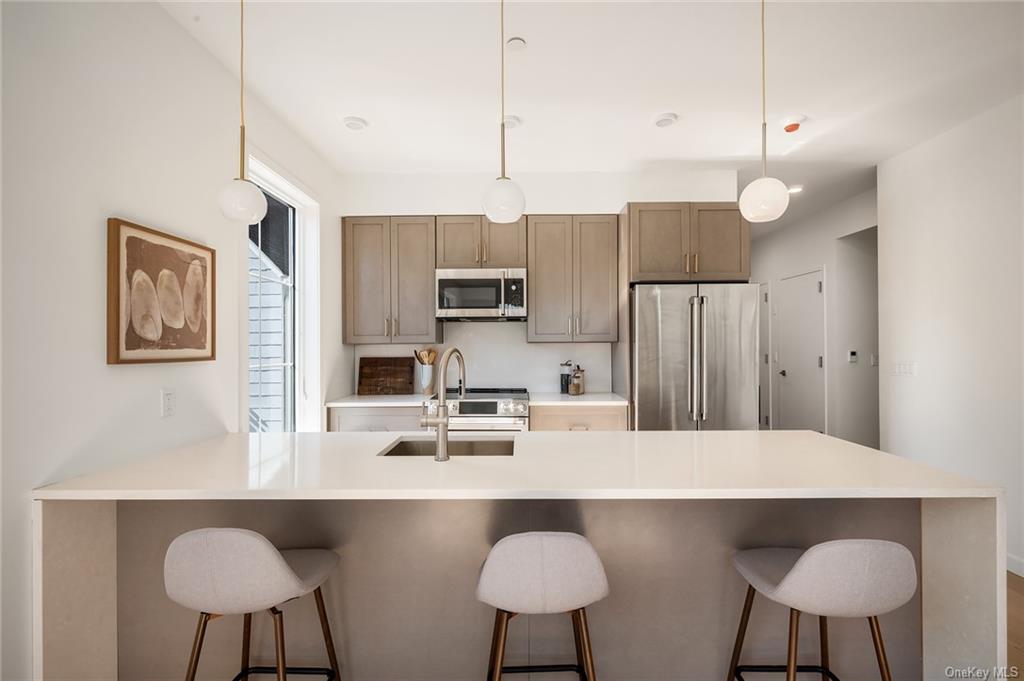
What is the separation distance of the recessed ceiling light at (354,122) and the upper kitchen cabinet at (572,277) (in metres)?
1.40

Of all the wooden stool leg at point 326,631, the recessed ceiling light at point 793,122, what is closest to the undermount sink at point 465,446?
the wooden stool leg at point 326,631

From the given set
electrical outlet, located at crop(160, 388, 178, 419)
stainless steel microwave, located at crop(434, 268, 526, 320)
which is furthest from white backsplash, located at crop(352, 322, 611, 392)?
electrical outlet, located at crop(160, 388, 178, 419)

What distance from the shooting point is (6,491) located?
135cm

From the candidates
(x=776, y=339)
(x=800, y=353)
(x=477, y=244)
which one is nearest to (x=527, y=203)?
(x=477, y=244)

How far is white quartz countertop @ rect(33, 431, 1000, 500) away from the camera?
1359 mm

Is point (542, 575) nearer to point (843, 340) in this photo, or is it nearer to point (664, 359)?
point (664, 359)

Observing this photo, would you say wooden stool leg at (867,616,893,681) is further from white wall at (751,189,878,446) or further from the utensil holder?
white wall at (751,189,878,446)

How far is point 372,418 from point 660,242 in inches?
94.8

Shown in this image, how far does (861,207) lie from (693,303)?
2275 mm

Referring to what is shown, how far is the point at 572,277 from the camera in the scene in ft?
12.7

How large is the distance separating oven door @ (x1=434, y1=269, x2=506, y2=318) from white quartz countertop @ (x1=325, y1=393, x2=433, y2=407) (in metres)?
0.67

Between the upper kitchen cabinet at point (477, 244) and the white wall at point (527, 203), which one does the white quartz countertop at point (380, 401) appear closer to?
the white wall at point (527, 203)

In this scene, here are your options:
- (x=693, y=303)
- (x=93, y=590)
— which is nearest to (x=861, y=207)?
(x=693, y=303)

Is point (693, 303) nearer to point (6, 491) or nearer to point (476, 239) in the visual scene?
point (476, 239)
